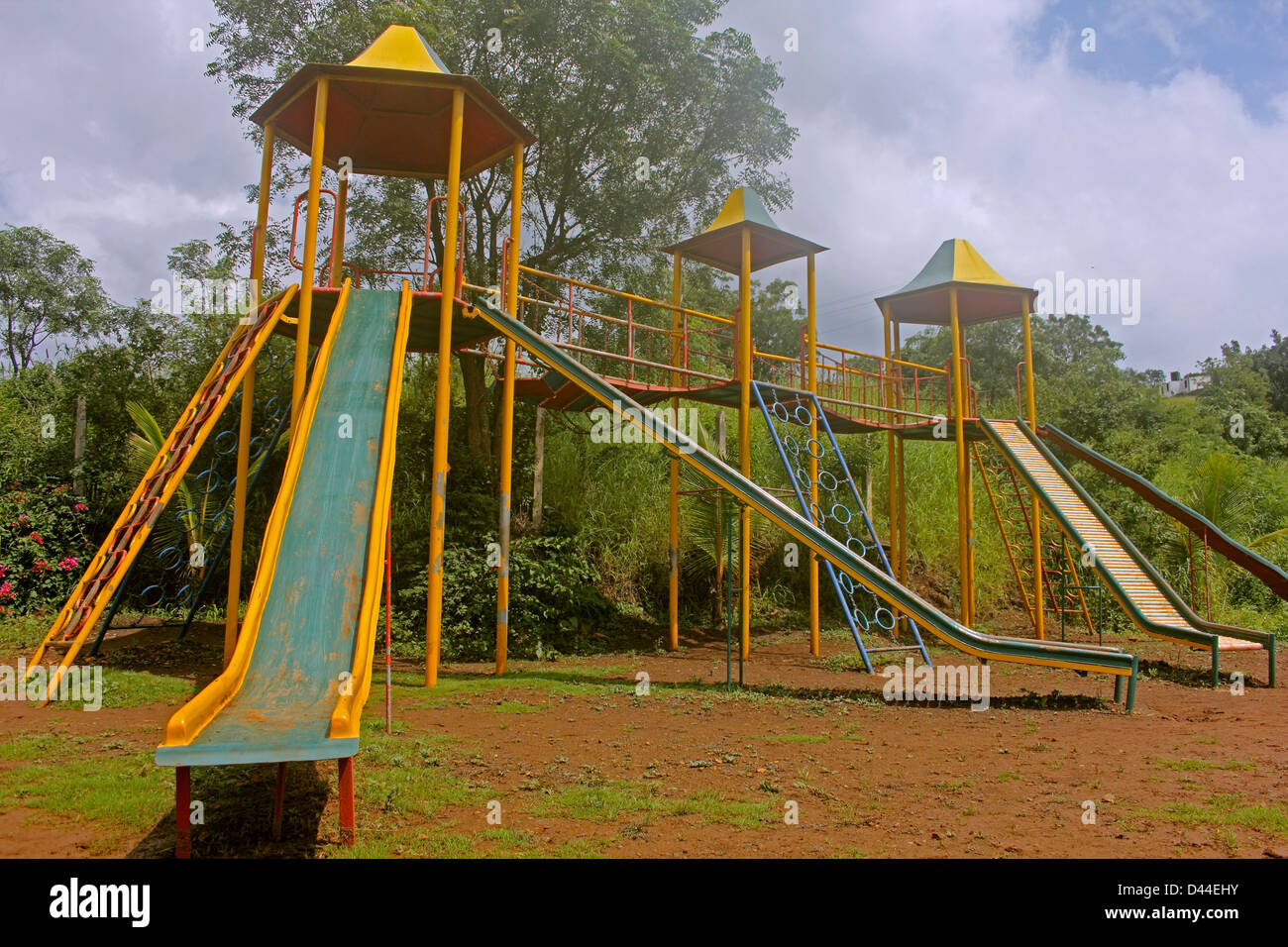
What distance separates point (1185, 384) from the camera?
2195 inches

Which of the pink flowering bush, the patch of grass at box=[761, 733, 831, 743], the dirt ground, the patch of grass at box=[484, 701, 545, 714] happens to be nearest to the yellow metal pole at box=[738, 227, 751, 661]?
the dirt ground

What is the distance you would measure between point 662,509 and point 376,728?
10590mm

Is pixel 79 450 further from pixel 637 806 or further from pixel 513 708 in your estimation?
pixel 637 806

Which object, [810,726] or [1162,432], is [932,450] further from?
[810,726]

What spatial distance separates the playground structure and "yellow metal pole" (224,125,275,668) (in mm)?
40

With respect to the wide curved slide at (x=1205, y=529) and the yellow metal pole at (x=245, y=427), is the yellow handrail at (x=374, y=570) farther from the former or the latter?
the wide curved slide at (x=1205, y=529)

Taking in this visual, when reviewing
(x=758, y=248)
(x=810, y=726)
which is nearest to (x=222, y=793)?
(x=810, y=726)

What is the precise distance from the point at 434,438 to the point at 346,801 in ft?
24.5

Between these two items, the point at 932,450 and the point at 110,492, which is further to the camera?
the point at 932,450

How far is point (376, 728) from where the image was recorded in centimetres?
691

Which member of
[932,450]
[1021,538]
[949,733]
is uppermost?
[932,450]

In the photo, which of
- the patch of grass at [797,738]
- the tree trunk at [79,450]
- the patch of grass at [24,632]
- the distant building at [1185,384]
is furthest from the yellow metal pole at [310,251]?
the distant building at [1185,384]

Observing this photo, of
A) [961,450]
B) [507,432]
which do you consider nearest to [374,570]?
[507,432]

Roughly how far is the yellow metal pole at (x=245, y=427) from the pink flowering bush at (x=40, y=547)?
18.6 feet
